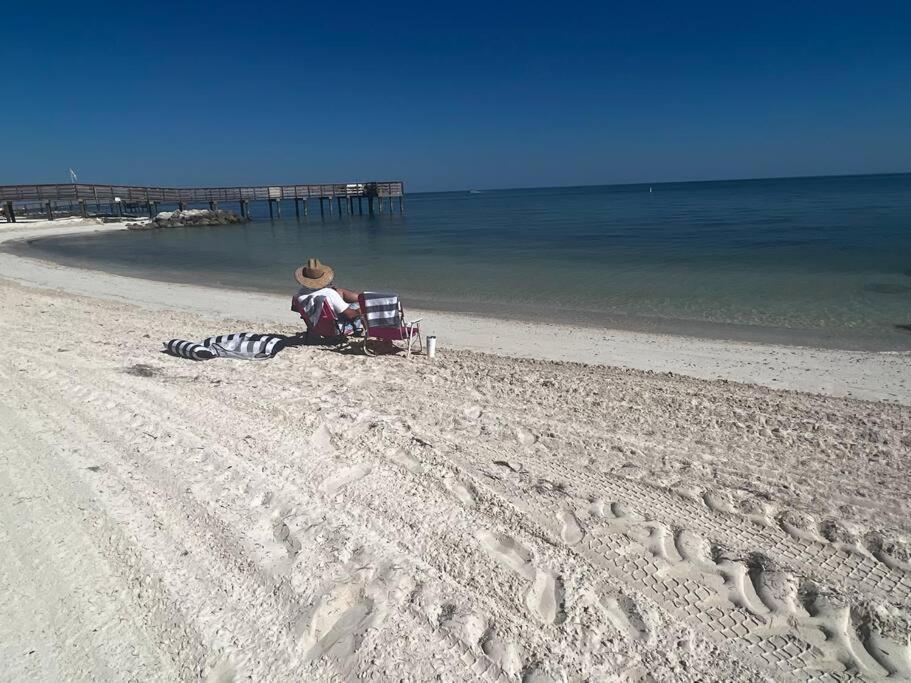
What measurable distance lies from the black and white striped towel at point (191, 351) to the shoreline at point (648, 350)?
259 cm

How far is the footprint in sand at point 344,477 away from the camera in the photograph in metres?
3.37

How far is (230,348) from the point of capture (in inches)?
245

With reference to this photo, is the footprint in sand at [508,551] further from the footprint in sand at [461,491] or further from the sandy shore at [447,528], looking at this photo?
the footprint in sand at [461,491]

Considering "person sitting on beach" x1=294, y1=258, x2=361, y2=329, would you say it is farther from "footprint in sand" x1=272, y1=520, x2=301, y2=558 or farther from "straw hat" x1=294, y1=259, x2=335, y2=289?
"footprint in sand" x1=272, y1=520, x2=301, y2=558

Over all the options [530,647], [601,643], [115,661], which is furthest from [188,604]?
[601,643]

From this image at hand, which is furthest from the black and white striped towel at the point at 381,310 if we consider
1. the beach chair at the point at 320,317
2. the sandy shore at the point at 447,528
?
the sandy shore at the point at 447,528

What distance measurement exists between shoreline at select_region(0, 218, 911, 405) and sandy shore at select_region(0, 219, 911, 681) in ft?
0.83

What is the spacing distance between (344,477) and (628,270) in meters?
13.0

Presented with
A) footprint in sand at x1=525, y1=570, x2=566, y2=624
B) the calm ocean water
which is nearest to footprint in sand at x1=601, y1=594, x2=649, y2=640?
footprint in sand at x1=525, y1=570, x2=566, y2=624

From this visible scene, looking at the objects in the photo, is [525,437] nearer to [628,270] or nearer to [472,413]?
[472,413]

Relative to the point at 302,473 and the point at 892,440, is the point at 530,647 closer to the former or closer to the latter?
the point at 302,473

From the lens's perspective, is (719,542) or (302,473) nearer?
(719,542)

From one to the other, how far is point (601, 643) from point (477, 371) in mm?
3750

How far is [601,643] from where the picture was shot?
223 cm
